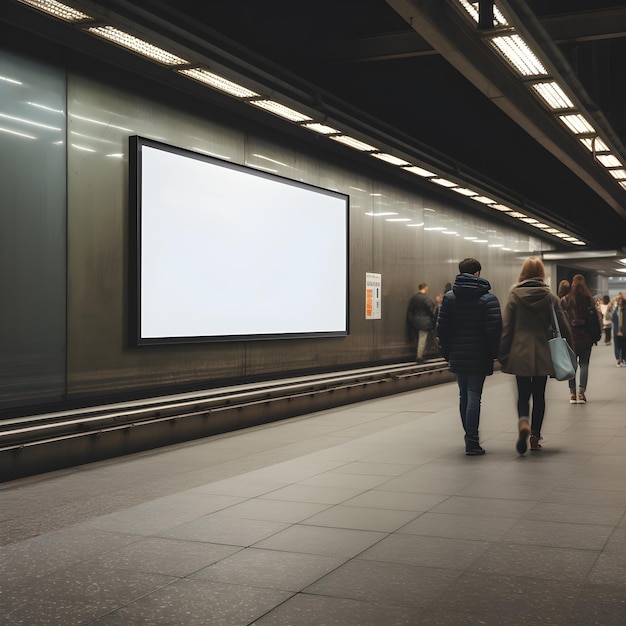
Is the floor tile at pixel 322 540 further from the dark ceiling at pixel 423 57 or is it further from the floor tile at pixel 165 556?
the dark ceiling at pixel 423 57

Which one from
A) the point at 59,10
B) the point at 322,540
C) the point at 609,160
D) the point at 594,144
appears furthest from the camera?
the point at 609,160

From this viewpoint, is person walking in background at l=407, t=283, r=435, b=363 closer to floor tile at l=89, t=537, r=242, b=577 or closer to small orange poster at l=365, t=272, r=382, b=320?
small orange poster at l=365, t=272, r=382, b=320

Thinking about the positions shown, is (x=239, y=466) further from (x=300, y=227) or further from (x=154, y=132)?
(x=300, y=227)

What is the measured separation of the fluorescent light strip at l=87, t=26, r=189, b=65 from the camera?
773cm

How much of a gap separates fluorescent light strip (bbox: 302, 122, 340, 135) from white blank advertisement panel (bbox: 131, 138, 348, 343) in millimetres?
1024

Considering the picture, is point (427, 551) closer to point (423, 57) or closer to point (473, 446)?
point (473, 446)

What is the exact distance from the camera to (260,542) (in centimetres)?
489

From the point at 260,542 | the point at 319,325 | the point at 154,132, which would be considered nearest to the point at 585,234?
the point at 319,325

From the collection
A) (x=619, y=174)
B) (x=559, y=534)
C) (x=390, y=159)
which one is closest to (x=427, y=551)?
(x=559, y=534)

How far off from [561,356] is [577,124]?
16.3 ft

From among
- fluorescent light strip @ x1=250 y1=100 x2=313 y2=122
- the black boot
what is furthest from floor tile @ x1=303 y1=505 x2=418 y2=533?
fluorescent light strip @ x1=250 y1=100 x2=313 y2=122

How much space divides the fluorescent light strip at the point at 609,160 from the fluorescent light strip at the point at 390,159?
319 centimetres

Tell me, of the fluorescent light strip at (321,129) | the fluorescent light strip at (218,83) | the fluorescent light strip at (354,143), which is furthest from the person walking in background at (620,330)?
the fluorescent light strip at (218,83)

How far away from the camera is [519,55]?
884 cm
